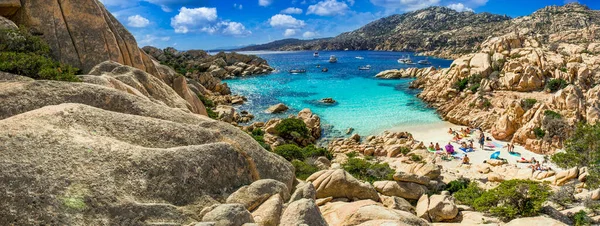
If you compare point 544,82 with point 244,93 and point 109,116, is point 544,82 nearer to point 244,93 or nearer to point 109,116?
point 244,93

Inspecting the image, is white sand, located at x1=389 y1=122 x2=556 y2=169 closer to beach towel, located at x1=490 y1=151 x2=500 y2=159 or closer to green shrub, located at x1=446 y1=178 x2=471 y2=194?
beach towel, located at x1=490 y1=151 x2=500 y2=159

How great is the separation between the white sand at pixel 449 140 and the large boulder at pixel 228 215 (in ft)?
88.1

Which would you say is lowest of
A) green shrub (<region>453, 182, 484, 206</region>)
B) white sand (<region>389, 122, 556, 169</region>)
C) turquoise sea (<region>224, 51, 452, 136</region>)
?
white sand (<region>389, 122, 556, 169</region>)

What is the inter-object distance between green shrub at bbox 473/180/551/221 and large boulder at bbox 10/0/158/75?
25297mm

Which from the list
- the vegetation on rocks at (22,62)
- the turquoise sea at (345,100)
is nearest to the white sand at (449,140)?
the turquoise sea at (345,100)

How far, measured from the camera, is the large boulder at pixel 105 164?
661cm

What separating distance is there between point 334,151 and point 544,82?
37383mm

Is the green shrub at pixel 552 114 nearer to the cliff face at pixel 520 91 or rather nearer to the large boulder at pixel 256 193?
the cliff face at pixel 520 91

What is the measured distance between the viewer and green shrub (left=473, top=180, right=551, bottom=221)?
15078 mm

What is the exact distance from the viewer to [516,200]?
15.6 metres

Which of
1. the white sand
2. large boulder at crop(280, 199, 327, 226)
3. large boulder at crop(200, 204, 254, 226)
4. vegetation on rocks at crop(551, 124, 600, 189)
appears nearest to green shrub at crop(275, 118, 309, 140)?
the white sand

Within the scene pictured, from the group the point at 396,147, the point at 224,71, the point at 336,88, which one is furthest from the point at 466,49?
the point at 396,147

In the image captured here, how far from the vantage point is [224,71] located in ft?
320

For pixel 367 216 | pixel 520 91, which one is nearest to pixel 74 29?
pixel 367 216
